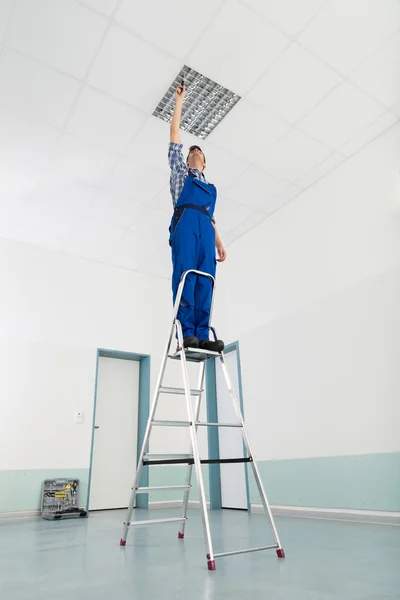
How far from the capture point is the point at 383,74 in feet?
10.2

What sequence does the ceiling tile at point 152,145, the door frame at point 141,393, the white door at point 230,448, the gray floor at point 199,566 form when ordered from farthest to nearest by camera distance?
the door frame at point 141,393
the white door at point 230,448
the ceiling tile at point 152,145
the gray floor at point 199,566

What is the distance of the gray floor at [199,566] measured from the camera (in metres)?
1.41

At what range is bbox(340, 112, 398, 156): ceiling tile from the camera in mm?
3480

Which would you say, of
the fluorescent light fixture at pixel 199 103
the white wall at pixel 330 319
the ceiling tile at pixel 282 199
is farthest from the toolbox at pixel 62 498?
the fluorescent light fixture at pixel 199 103

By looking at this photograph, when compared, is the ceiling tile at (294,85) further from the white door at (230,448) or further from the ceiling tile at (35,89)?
the white door at (230,448)

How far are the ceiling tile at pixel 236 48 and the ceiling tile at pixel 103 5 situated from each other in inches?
23.6

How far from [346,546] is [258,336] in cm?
258

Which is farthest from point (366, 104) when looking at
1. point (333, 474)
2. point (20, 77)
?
point (333, 474)

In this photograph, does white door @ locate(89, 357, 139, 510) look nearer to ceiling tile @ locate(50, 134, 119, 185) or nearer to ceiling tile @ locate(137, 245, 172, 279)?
ceiling tile @ locate(137, 245, 172, 279)

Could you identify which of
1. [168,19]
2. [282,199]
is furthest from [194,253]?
[282,199]

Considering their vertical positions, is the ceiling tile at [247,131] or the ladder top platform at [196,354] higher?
the ceiling tile at [247,131]

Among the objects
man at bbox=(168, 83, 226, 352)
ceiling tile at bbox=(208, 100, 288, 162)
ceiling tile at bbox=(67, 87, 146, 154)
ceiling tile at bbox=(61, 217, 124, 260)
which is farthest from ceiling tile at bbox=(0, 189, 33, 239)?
man at bbox=(168, 83, 226, 352)

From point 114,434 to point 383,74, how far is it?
4.97 meters

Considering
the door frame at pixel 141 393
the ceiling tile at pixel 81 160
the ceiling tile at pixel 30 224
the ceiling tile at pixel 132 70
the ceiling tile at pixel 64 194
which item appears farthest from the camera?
the door frame at pixel 141 393
